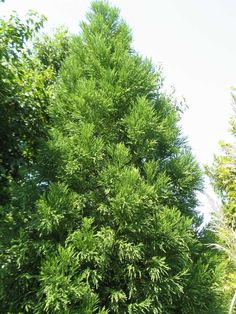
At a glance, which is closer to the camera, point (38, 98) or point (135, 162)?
point (135, 162)

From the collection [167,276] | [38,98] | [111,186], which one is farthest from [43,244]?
[38,98]

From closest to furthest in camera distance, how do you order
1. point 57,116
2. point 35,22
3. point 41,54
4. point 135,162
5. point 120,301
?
point 120,301 < point 135,162 < point 57,116 < point 35,22 < point 41,54

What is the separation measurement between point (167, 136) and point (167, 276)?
235cm

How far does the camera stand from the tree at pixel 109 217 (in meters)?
5.14

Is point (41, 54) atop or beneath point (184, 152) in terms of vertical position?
atop

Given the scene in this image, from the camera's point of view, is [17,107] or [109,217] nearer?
[109,217]

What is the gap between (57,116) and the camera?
6684mm

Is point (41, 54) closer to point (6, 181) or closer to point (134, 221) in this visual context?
point (6, 181)

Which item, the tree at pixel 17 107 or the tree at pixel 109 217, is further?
the tree at pixel 17 107

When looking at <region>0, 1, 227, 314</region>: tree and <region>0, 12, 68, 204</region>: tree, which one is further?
<region>0, 12, 68, 204</region>: tree

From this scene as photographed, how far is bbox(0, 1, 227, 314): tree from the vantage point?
514cm

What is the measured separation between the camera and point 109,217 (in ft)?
18.5

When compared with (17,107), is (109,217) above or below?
below

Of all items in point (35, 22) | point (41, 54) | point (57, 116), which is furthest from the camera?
point (41, 54)
